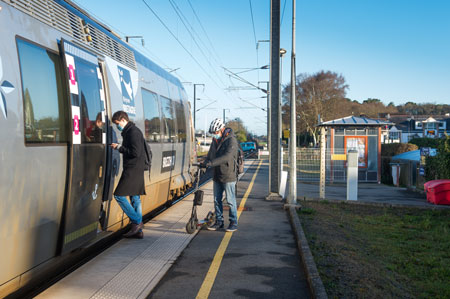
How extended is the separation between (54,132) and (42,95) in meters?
0.39

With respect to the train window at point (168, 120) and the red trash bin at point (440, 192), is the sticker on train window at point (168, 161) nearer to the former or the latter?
the train window at point (168, 120)

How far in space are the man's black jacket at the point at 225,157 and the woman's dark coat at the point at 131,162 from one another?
139 centimetres

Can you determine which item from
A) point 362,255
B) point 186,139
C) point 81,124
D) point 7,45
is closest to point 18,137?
point 7,45

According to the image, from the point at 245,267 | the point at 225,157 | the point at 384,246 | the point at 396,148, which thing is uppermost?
the point at 225,157

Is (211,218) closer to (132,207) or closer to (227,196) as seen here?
(227,196)

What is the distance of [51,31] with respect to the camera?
4.66 metres

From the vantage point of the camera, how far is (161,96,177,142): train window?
30.7ft

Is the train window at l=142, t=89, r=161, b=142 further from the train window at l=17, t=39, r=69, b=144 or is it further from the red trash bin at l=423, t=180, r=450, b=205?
the red trash bin at l=423, t=180, r=450, b=205

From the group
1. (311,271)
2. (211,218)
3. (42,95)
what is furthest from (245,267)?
(42,95)

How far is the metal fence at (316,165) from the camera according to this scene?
55.6 feet

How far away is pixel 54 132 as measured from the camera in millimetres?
4426

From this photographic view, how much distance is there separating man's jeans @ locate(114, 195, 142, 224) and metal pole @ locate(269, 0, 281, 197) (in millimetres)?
5986

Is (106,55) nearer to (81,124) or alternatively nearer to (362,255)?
(81,124)

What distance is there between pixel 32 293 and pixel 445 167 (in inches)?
577
